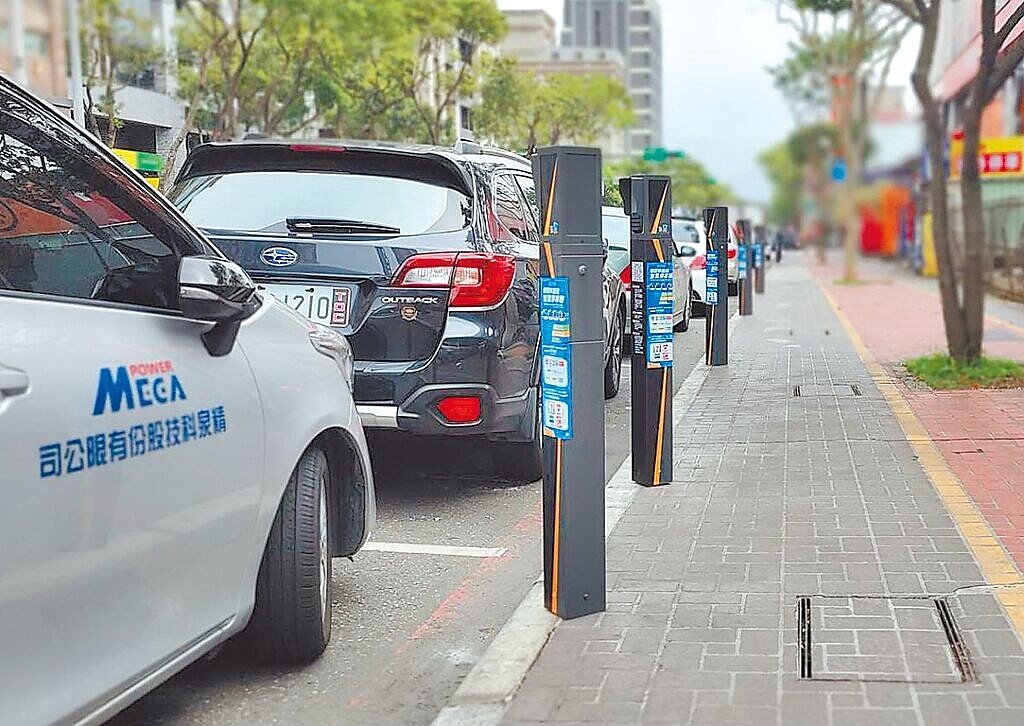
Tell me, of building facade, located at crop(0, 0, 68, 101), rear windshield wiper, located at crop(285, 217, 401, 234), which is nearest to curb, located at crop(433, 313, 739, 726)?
rear windshield wiper, located at crop(285, 217, 401, 234)

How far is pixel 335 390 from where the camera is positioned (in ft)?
14.0

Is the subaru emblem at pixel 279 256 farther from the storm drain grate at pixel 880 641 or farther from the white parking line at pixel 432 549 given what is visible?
the storm drain grate at pixel 880 641

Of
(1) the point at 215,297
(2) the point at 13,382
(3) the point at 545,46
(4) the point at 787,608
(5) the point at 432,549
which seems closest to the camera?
(2) the point at 13,382

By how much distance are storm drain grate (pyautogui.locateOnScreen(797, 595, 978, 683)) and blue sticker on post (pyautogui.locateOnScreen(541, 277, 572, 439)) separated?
1084 millimetres

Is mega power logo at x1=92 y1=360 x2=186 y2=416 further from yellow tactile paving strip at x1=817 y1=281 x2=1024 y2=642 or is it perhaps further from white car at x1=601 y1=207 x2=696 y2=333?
white car at x1=601 y1=207 x2=696 y2=333

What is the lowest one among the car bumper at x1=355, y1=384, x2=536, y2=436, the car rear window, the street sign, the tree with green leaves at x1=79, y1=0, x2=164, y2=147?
the car bumper at x1=355, y1=384, x2=536, y2=436

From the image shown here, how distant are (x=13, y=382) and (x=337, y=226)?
336cm

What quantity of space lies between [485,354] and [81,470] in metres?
3.19

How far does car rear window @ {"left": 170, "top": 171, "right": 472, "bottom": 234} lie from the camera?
5.97 meters

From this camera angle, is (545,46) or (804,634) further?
(545,46)

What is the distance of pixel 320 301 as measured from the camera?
5.82m

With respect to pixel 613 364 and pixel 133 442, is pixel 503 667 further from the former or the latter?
pixel 613 364

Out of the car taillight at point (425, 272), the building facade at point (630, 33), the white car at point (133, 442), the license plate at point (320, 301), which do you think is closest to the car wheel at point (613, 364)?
the car taillight at point (425, 272)

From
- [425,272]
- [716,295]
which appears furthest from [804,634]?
[716,295]
